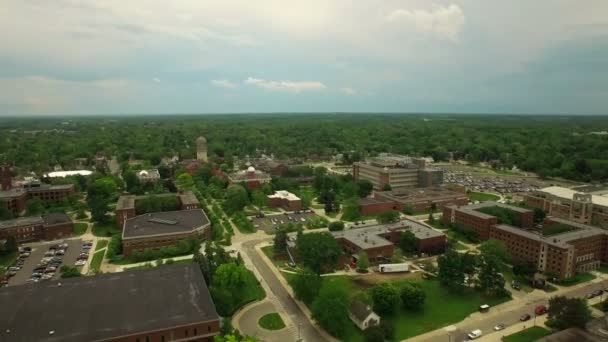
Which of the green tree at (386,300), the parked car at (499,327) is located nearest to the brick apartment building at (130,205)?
the green tree at (386,300)

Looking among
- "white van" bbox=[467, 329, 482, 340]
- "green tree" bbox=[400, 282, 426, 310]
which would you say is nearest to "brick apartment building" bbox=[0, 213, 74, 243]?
"green tree" bbox=[400, 282, 426, 310]

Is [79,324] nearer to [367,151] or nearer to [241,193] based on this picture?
[241,193]

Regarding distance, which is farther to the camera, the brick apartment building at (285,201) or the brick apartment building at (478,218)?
the brick apartment building at (285,201)

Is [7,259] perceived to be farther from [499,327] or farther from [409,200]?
[409,200]

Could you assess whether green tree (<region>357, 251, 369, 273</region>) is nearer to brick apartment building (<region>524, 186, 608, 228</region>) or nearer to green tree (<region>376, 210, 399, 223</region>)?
green tree (<region>376, 210, 399, 223</region>)

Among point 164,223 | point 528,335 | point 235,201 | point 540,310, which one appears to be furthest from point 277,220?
point 528,335

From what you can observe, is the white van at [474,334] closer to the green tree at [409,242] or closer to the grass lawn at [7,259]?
the green tree at [409,242]

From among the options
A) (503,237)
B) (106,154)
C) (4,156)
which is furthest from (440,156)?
(4,156)
